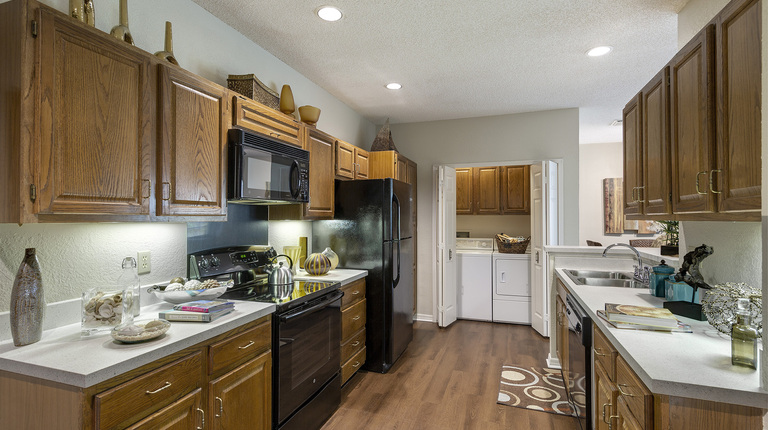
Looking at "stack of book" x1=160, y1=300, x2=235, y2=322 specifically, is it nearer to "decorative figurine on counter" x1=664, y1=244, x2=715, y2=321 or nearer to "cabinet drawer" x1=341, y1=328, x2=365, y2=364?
"cabinet drawer" x1=341, y1=328, x2=365, y2=364

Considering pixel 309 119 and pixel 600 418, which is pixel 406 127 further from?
pixel 600 418

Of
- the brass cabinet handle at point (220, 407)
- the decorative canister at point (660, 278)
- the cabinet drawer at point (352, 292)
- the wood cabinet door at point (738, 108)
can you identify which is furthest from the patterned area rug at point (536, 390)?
the brass cabinet handle at point (220, 407)

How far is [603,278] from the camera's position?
9.80ft

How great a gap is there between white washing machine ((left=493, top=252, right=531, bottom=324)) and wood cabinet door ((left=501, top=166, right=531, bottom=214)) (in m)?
0.77

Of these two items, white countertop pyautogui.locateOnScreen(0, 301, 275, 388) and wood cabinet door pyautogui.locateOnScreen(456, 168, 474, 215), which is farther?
wood cabinet door pyautogui.locateOnScreen(456, 168, 474, 215)

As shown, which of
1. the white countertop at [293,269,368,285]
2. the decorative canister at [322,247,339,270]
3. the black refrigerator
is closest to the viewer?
the white countertop at [293,269,368,285]

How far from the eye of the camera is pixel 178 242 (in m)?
2.15

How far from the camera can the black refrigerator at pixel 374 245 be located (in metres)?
3.18

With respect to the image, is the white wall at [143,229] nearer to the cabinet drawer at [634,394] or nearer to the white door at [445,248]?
the white door at [445,248]

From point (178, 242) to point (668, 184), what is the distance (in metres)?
2.50

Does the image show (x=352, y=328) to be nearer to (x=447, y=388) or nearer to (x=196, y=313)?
(x=447, y=388)

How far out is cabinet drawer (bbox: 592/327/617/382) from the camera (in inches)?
58.9

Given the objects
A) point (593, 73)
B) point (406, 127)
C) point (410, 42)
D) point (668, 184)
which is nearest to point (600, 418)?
point (668, 184)

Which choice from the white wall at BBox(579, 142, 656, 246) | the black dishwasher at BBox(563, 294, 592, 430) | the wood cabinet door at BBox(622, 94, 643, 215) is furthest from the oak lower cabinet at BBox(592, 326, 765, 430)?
the white wall at BBox(579, 142, 656, 246)
